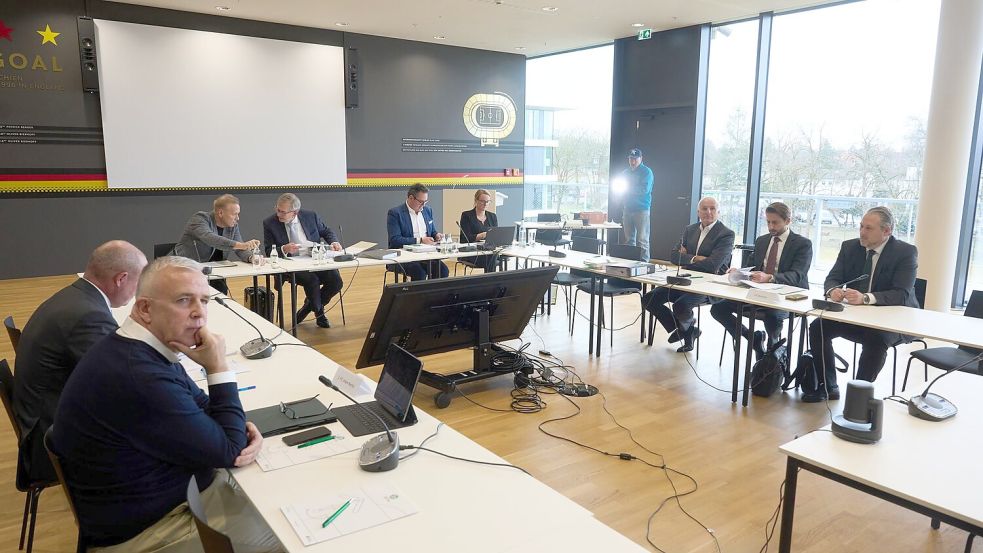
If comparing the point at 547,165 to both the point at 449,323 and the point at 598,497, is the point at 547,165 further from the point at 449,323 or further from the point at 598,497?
the point at 598,497

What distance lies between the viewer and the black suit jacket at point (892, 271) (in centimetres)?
382

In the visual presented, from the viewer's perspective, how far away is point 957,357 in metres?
3.64

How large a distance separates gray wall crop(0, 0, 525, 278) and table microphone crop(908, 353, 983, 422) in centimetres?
715

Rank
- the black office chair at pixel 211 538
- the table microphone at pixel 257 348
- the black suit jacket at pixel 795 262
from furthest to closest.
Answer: the black suit jacket at pixel 795 262
the table microphone at pixel 257 348
the black office chair at pixel 211 538

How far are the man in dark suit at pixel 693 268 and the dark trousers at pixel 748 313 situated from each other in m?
0.32

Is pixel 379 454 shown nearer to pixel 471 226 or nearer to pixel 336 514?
pixel 336 514

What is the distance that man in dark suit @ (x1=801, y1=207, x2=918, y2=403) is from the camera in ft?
12.5

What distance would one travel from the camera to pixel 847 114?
695cm

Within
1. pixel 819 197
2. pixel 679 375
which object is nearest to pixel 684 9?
pixel 819 197

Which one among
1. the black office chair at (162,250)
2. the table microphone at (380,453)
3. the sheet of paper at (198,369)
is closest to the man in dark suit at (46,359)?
the sheet of paper at (198,369)

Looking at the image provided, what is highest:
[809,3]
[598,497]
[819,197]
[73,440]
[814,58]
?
[809,3]

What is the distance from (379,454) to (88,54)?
7.83 metres

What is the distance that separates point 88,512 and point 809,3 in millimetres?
8021

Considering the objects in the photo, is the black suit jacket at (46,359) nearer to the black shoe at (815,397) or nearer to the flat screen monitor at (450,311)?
the flat screen monitor at (450,311)
